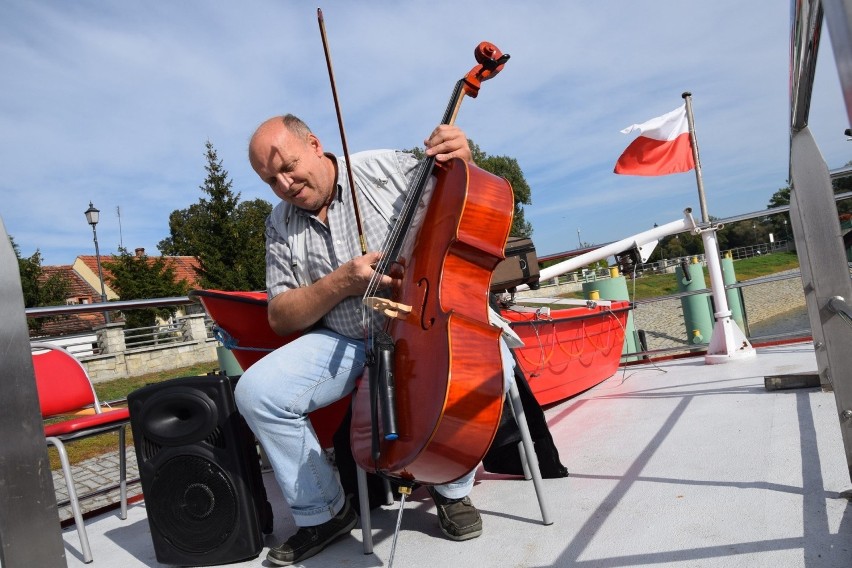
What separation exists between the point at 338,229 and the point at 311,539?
1.01 m

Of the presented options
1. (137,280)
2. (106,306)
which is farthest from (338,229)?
(137,280)

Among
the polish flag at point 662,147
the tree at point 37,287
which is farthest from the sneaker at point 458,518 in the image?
the tree at point 37,287

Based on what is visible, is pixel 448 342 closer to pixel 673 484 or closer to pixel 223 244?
pixel 673 484

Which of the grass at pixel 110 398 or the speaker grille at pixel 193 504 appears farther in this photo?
the grass at pixel 110 398

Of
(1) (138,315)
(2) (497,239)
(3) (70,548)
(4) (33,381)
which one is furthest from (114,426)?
(1) (138,315)

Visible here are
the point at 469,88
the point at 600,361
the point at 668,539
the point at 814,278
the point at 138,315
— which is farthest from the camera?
the point at 138,315

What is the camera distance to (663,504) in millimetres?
1774

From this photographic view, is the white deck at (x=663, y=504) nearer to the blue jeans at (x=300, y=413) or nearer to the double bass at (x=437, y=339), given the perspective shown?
the blue jeans at (x=300, y=413)

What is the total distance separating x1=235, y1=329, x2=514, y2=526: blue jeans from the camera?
189 centimetres

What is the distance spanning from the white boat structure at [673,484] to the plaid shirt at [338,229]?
0.78 m

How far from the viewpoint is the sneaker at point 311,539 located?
188cm

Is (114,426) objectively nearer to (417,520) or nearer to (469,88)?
(417,520)

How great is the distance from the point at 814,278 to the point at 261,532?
1.80 meters

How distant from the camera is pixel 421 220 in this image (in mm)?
1955
